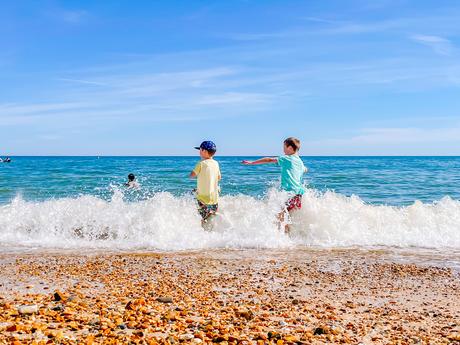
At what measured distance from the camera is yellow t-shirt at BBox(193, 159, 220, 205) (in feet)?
29.3

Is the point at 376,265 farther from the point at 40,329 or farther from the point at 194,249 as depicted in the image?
the point at 40,329

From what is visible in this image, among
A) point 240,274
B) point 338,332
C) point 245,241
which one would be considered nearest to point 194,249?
point 245,241

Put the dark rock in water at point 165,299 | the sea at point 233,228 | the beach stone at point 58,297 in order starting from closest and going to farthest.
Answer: the beach stone at point 58,297, the dark rock in water at point 165,299, the sea at point 233,228

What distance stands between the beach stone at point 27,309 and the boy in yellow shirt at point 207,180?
4773 millimetres

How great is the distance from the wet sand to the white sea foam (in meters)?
1.05

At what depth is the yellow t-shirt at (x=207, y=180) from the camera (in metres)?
8.92

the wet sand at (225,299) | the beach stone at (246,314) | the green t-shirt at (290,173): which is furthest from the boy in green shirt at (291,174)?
the beach stone at (246,314)

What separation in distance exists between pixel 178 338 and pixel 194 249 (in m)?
4.67

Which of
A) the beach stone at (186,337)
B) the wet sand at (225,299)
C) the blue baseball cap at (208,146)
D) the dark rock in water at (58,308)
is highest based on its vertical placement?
the blue baseball cap at (208,146)

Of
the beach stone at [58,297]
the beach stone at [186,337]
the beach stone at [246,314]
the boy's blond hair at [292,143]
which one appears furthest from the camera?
the boy's blond hair at [292,143]

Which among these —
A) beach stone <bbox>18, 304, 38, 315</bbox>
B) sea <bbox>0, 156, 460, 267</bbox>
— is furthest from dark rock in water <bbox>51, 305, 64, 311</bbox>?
sea <bbox>0, 156, 460, 267</bbox>

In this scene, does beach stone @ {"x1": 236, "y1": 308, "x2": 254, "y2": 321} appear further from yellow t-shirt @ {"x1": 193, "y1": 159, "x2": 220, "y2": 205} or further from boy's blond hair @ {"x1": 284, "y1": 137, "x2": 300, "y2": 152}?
boy's blond hair @ {"x1": 284, "y1": 137, "x2": 300, "y2": 152}

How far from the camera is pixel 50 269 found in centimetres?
660

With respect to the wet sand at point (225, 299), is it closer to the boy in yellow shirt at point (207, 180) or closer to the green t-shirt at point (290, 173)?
the boy in yellow shirt at point (207, 180)
